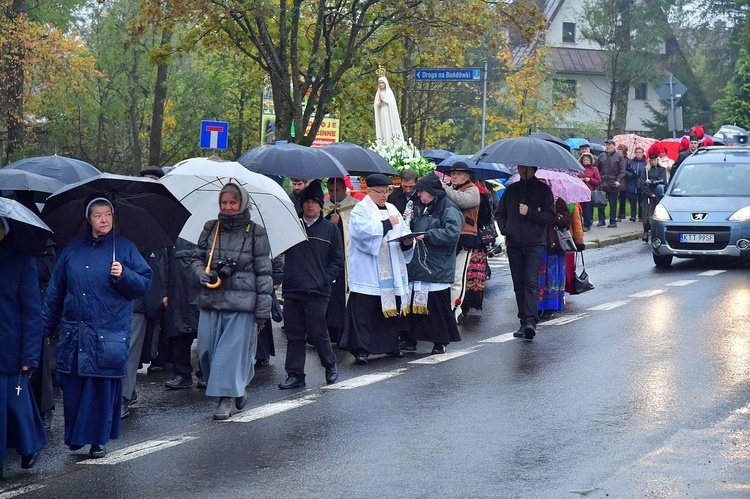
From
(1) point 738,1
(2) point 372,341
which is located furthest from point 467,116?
(2) point 372,341

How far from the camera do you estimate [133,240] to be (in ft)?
29.2

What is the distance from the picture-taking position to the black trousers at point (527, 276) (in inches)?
529

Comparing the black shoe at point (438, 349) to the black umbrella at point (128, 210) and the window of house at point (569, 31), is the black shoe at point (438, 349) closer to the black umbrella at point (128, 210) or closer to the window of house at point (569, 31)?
the black umbrella at point (128, 210)

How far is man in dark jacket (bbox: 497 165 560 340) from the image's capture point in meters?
13.4

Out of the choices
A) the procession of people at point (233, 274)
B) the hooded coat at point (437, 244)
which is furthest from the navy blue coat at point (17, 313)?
the hooded coat at point (437, 244)

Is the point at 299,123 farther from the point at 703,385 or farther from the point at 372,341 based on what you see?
the point at 703,385

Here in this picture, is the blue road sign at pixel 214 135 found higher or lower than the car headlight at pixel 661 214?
higher

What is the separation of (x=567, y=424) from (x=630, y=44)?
61816 millimetres

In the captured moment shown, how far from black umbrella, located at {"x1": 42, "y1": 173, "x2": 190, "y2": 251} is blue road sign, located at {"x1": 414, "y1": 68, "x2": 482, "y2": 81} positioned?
14.4m

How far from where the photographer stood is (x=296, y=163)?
38.1 feet

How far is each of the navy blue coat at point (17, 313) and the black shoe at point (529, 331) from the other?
259 inches

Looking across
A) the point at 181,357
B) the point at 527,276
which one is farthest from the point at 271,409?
the point at 527,276

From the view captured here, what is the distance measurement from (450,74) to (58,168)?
497 inches

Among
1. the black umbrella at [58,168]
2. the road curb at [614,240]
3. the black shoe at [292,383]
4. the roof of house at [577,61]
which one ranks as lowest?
the black shoe at [292,383]
